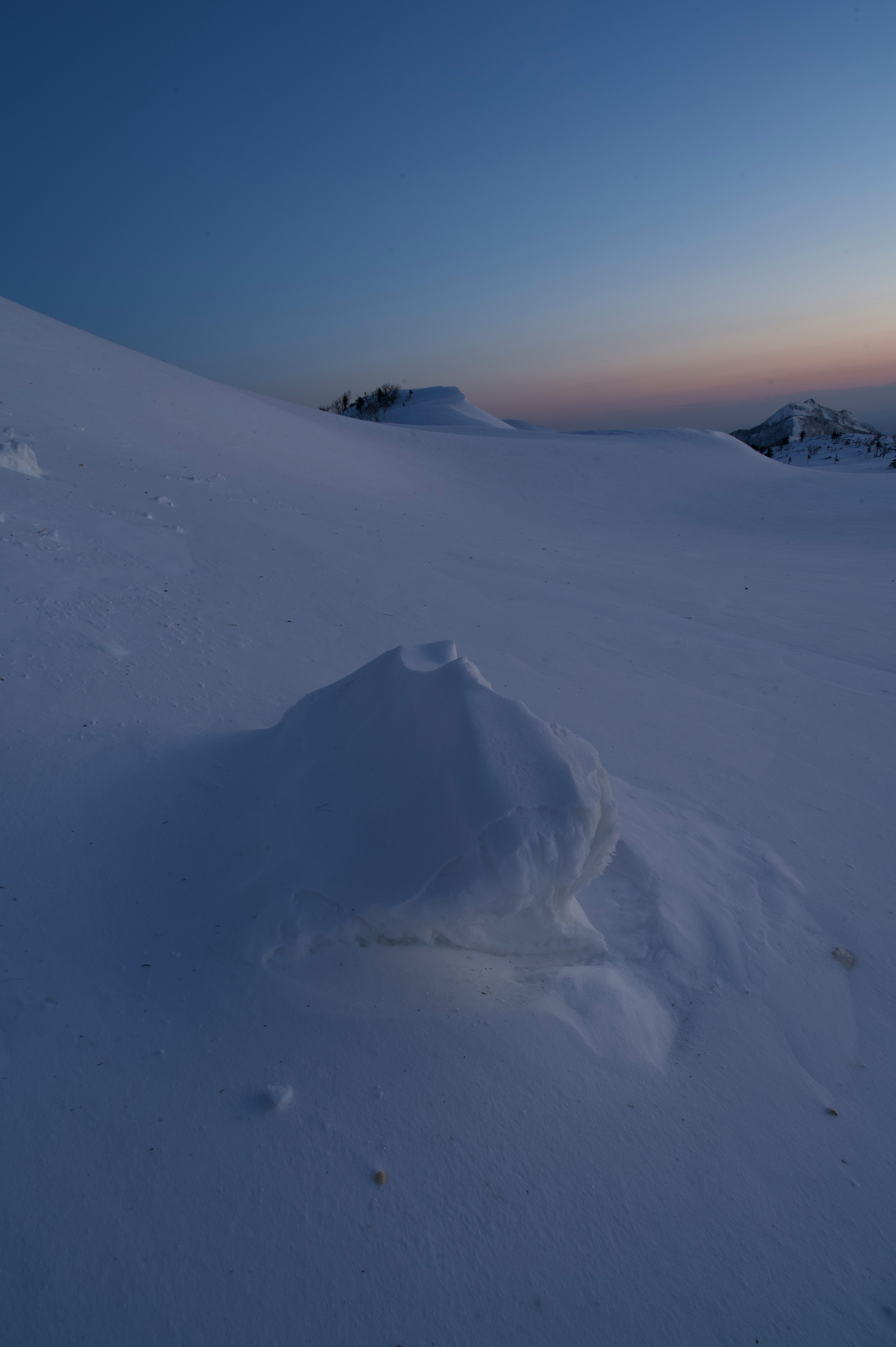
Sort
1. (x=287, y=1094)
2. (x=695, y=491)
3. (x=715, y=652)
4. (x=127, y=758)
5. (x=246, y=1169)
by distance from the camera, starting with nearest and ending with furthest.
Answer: (x=246, y=1169) → (x=287, y=1094) → (x=127, y=758) → (x=715, y=652) → (x=695, y=491)

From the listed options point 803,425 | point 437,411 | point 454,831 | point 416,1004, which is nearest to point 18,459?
point 454,831

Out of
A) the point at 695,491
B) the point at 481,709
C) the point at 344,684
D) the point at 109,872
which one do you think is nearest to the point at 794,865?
the point at 481,709

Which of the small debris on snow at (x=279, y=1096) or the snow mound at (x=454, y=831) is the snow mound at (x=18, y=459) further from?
the small debris on snow at (x=279, y=1096)

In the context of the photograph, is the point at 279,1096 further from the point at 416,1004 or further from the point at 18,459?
the point at 18,459

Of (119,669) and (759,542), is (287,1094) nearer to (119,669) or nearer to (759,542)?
(119,669)

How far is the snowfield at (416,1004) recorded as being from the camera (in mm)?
1249

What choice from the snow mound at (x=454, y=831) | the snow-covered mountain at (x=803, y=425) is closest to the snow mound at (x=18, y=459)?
the snow mound at (x=454, y=831)

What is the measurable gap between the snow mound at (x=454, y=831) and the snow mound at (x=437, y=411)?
26092 mm

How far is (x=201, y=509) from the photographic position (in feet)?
18.9

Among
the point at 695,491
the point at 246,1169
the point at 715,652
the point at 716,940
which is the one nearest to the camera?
the point at 246,1169

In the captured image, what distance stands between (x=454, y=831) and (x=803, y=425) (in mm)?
36201

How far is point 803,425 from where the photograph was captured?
3145cm

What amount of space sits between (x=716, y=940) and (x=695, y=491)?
13.6 meters

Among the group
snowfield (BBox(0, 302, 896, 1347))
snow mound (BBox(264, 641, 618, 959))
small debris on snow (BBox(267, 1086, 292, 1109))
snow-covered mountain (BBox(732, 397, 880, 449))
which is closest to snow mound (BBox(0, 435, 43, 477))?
snowfield (BBox(0, 302, 896, 1347))
